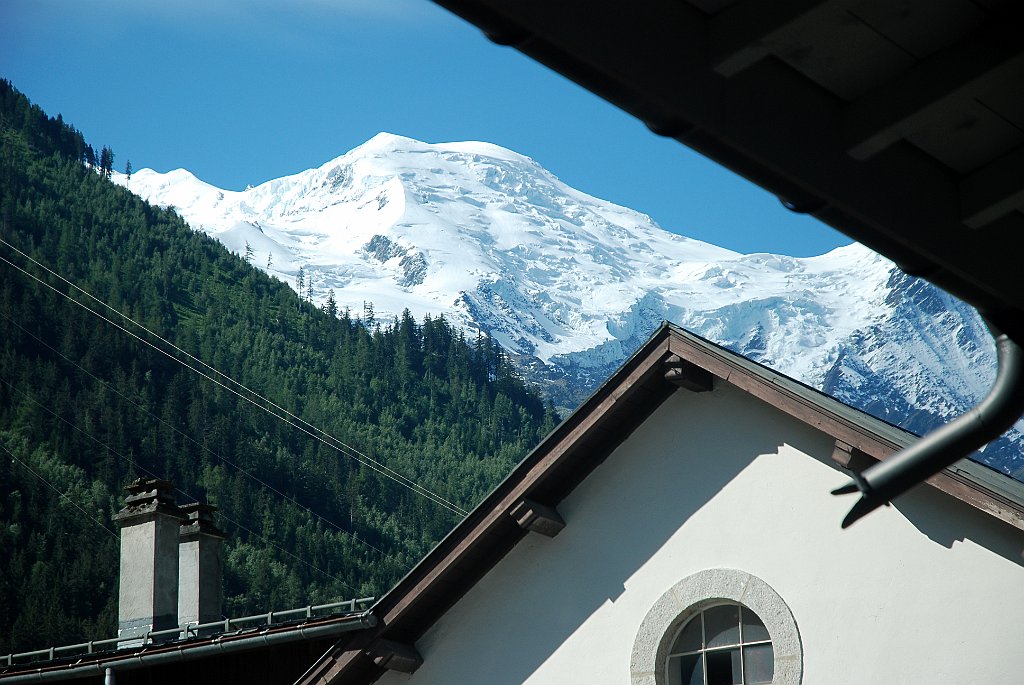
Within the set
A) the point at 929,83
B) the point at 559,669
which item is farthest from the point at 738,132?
the point at 559,669

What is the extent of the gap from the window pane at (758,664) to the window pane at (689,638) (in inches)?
19.1

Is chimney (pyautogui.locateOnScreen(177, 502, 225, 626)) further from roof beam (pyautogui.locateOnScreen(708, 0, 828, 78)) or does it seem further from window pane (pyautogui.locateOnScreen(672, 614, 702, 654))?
roof beam (pyautogui.locateOnScreen(708, 0, 828, 78))

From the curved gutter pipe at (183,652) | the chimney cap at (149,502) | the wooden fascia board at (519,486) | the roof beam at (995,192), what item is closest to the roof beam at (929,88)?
the roof beam at (995,192)

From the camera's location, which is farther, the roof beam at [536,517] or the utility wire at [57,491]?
the utility wire at [57,491]

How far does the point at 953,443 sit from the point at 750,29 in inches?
42.2

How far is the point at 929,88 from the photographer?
298cm

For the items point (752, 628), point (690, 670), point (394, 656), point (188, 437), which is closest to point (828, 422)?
point (752, 628)

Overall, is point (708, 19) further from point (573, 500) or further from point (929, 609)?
point (573, 500)

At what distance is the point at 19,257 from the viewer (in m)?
139

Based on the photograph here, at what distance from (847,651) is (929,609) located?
76 cm

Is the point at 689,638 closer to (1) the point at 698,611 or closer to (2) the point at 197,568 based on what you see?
(1) the point at 698,611

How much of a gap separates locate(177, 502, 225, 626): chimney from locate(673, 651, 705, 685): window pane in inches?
334

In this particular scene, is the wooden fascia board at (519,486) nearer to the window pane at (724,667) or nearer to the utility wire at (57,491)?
the window pane at (724,667)

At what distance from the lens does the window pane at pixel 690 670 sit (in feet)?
38.9
